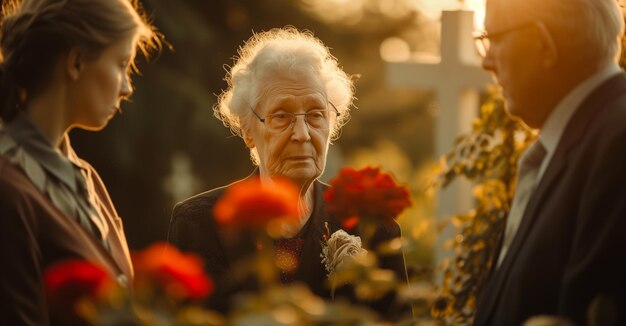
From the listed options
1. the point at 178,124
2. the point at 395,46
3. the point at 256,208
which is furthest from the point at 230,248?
the point at 395,46

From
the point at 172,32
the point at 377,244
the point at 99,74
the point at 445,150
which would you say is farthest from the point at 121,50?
the point at 172,32

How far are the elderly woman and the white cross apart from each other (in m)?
2.61

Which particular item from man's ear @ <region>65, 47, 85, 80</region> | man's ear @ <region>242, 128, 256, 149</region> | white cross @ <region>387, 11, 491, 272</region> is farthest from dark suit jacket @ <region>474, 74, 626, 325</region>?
white cross @ <region>387, 11, 491, 272</region>

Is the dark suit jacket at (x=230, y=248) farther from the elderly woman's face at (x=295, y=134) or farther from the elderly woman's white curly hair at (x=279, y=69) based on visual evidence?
the elderly woman's white curly hair at (x=279, y=69)

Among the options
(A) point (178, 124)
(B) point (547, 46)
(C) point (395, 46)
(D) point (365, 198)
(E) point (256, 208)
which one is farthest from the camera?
(C) point (395, 46)

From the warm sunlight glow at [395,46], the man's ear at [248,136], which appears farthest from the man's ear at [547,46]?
the warm sunlight glow at [395,46]

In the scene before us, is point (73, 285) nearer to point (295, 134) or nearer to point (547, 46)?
point (547, 46)

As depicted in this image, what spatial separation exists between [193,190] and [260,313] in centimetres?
1062

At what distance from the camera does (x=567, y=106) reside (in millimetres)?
3668

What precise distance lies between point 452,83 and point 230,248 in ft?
10.9

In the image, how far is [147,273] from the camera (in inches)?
103

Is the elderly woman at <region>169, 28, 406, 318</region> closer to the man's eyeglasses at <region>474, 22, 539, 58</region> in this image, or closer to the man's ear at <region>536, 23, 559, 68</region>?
the man's eyeglasses at <region>474, 22, 539, 58</region>

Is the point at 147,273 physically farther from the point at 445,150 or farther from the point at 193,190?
the point at 193,190

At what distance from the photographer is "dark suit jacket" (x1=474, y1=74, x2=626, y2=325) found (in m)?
3.28
